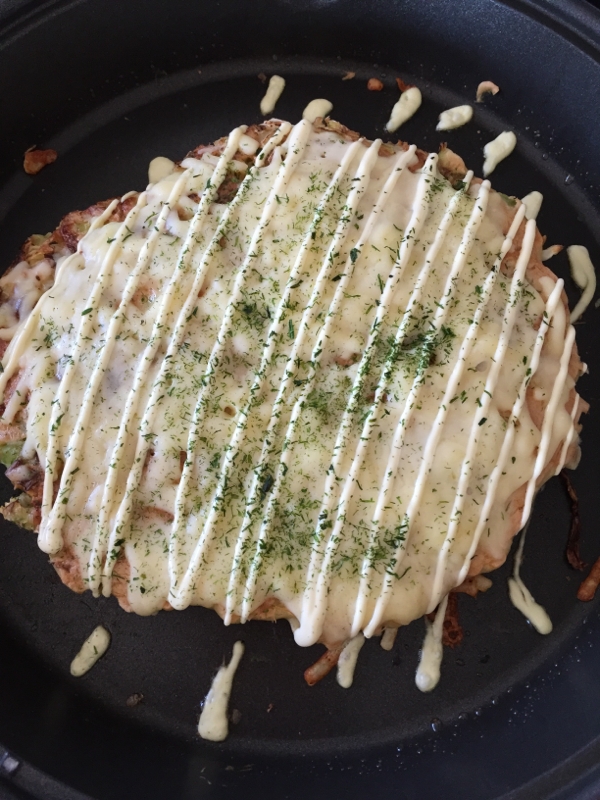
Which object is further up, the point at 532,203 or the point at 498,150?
the point at 498,150

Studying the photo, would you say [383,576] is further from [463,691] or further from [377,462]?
[463,691]

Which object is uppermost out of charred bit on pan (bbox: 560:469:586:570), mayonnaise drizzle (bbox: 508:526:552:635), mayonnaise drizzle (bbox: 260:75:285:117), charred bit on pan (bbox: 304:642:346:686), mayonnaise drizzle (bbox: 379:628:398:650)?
mayonnaise drizzle (bbox: 260:75:285:117)

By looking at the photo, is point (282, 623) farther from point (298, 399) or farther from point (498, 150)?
Answer: point (498, 150)

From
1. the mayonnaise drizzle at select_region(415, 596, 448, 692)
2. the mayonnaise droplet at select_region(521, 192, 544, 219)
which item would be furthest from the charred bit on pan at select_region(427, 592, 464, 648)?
the mayonnaise droplet at select_region(521, 192, 544, 219)

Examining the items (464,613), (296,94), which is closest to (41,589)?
(464,613)

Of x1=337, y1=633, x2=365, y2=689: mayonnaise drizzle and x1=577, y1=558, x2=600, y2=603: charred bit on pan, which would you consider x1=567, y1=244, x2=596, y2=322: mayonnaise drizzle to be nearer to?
x1=577, y1=558, x2=600, y2=603: charred bit on pan

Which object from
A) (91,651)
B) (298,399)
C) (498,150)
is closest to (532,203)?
(498,150)
